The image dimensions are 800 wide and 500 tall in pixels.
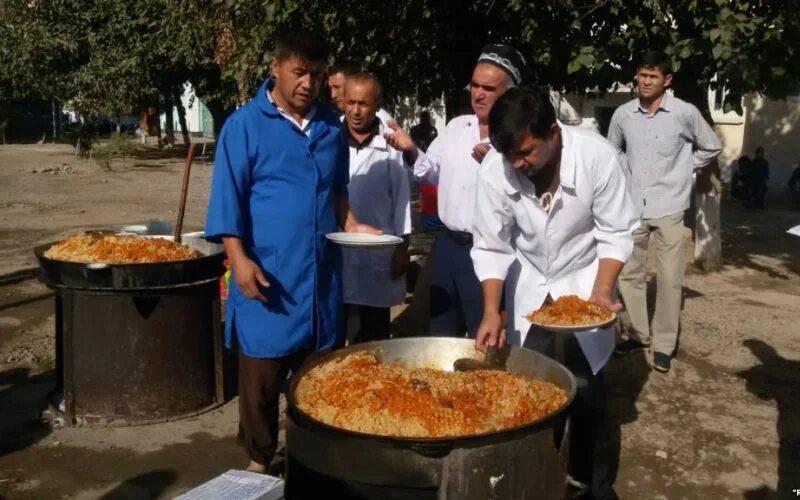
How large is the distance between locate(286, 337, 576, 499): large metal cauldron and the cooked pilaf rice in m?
0.09

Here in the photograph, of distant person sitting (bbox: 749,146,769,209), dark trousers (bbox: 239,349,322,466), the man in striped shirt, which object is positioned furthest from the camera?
distant person sitting (bbox: 749,146,769,209)

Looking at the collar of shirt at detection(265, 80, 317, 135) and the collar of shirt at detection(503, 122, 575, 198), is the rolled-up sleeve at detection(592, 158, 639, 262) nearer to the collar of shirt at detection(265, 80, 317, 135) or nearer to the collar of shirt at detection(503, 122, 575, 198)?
the collar of shirt at detection(503, 122, 575, 198)

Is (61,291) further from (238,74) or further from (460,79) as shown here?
(460,79)

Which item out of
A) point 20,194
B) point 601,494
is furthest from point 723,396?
point 20,194

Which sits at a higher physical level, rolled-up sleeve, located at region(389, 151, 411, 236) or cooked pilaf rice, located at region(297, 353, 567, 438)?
rolled-up sleeve, located at region(389, 151, 411, 236)

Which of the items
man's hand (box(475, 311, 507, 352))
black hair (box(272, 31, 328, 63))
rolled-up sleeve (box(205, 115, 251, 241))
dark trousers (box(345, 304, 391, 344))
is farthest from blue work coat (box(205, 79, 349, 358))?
dark trousers (box(345, 304, 391, 344))

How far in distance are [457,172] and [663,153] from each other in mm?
2474

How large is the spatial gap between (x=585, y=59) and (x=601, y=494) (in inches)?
186

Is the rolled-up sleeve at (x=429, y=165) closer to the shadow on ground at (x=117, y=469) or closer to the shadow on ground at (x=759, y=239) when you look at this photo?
the shadow on ground at (x=117, y=469)

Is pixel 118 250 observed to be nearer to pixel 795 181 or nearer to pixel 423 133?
pixel 423 133

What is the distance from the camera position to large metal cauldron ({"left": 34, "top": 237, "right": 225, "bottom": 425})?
16.9ft

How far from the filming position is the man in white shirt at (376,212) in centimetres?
530

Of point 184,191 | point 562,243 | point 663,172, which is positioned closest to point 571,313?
point 562,243

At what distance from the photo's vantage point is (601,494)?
169 inches
